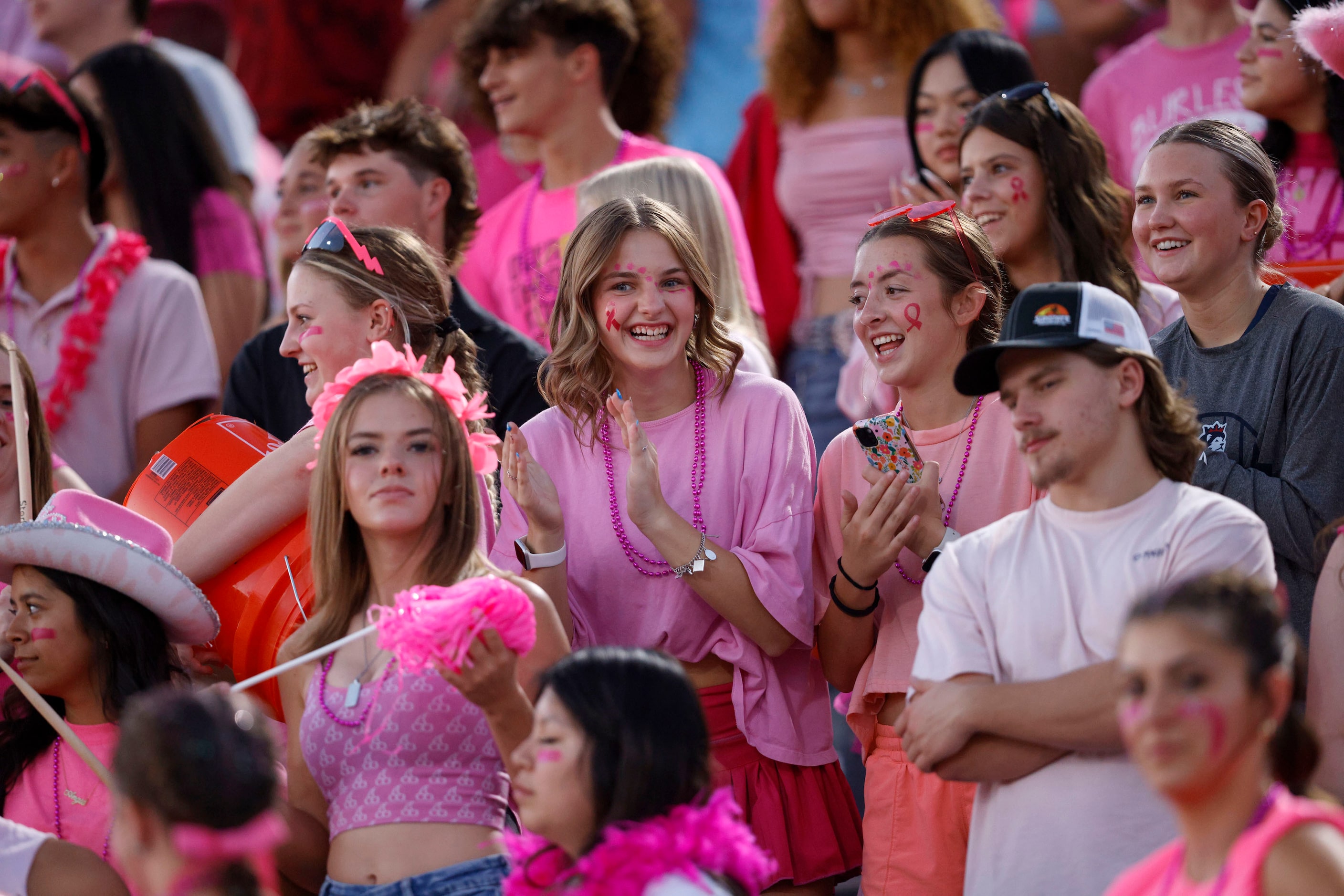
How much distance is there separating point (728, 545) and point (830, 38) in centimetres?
277

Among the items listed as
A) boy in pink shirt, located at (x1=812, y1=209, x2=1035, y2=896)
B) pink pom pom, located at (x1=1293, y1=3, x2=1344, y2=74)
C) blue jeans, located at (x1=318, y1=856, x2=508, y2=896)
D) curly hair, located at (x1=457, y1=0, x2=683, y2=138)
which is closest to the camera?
blue jeans, located at (x1=318, y1=856, x2=508, y2=896)

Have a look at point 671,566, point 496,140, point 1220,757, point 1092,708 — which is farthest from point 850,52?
point 1220,757

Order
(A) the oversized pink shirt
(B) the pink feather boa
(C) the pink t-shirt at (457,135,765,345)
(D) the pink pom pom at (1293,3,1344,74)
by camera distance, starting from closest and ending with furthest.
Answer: (B) the pink feather boa, (A) the oversized pink shirt, (D) the pink pom pom at (1293,3,1344,74), (C) the pink t-shirt at (457,135,765,345)

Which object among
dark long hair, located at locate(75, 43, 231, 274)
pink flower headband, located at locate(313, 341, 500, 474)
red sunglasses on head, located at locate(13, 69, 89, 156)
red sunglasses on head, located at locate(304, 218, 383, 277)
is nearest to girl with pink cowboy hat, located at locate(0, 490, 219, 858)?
pink flower headband, located at locate(313, 341, 500, 474)

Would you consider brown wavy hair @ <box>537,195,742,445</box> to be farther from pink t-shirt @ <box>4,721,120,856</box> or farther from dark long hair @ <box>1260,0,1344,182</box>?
dark long hair @ <box>1260,0,1344,182</box>

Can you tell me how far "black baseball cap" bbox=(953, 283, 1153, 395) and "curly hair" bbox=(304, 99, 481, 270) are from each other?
7.66ft

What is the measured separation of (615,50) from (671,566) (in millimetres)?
2627

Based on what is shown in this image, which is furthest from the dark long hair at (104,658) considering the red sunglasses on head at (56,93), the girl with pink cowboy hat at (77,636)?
the red sunglasses on head at (56,93)

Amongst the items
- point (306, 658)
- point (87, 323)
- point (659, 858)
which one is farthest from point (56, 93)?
point (659, 858)

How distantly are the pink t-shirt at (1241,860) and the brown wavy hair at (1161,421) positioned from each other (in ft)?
2.46

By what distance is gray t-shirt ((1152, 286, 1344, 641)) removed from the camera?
3.02 metres

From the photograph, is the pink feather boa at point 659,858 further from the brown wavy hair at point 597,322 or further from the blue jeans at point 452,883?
the brown wavy hair at point 597,322

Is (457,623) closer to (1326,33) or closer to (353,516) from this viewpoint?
(353,516)

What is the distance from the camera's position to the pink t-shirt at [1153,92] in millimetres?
4875
